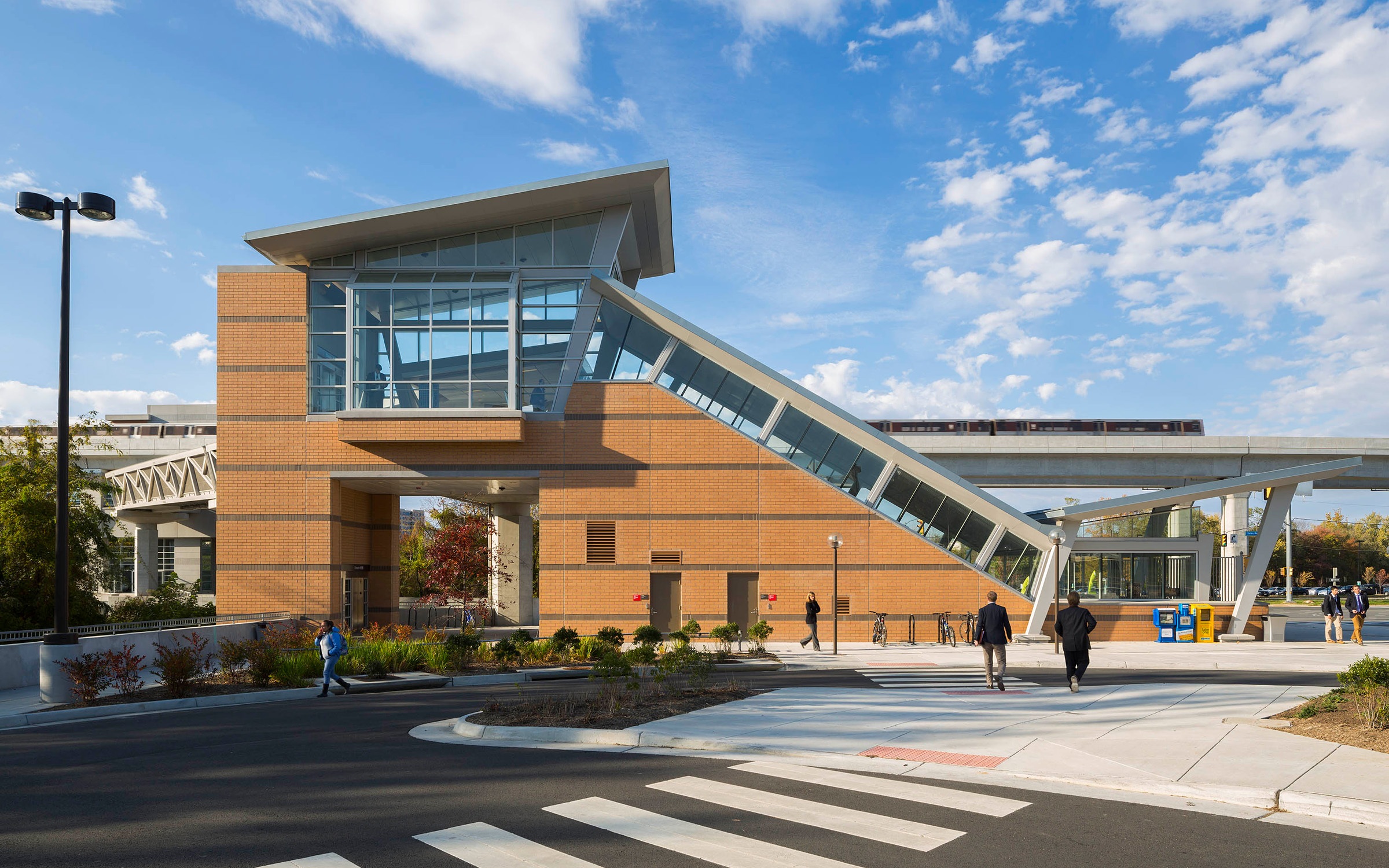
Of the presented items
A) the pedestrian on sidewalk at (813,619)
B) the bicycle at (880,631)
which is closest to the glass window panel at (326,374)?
the pedestrian on sidewalk at (813,619)

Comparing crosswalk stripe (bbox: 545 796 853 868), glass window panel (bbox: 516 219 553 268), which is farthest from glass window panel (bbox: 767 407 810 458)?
crosswalk stripe (bbox: 545 796 853 868)

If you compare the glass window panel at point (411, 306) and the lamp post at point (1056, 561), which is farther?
the glass window panel at point (411, 306)

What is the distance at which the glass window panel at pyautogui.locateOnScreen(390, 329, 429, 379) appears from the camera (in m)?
27.7

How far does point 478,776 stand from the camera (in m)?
8.84

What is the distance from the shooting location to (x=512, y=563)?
41.2 m

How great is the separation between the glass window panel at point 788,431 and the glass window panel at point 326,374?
13388 mm

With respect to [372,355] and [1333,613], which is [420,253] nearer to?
[372,355]

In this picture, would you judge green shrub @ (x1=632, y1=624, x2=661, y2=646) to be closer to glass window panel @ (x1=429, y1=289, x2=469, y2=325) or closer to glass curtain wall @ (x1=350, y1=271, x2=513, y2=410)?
glass curtain wall @ (x1=350, y1=271, x2=513, y2=410)

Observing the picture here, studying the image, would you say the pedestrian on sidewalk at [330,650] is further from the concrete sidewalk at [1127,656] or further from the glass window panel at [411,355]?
the glass window panel at [411,355]

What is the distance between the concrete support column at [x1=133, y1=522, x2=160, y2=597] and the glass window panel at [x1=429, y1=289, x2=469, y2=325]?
36447 millimetres

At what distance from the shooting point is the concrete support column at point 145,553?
53.8m

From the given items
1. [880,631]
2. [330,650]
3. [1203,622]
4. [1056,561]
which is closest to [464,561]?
[880,631]

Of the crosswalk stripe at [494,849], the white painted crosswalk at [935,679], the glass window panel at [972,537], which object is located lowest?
the white painted crosswalk at [935,679]

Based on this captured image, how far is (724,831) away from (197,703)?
1192cm
